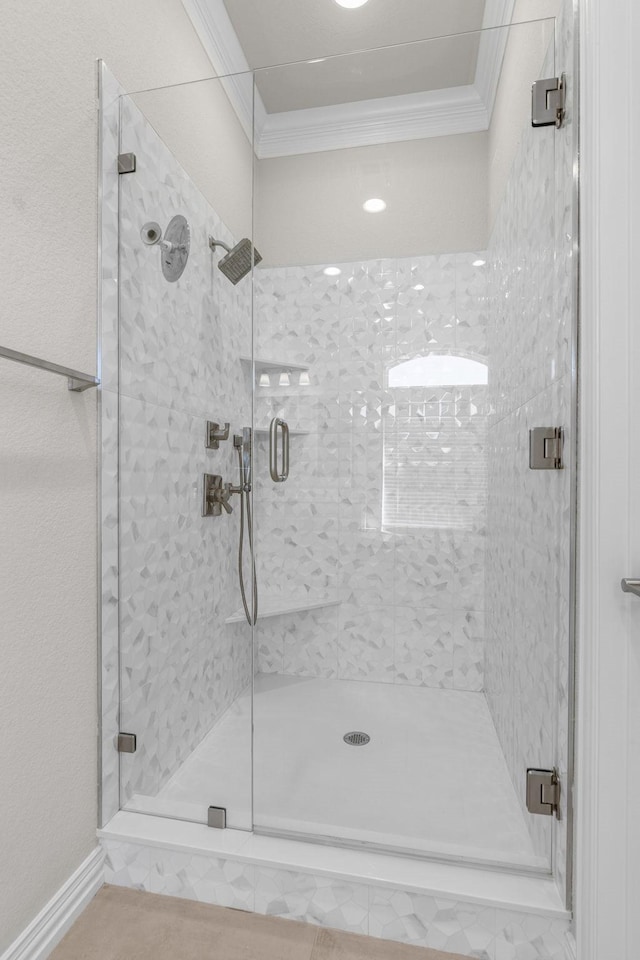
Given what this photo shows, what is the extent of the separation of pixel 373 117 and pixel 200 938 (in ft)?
7.04

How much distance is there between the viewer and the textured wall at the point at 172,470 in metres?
1.47

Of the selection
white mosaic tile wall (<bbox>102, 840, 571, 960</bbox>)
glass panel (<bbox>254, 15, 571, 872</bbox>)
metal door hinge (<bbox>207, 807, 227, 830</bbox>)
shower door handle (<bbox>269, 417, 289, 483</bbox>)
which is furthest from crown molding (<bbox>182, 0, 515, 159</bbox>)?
white mosaic tile wall (<bbox>102, 840, 571, 960</bbox>)

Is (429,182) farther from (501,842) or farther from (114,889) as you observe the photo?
(114,889)

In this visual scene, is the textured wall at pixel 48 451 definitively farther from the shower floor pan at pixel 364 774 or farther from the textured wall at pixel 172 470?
the shower floor pan at pixel 364 774

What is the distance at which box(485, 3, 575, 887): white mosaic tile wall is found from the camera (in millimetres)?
1168

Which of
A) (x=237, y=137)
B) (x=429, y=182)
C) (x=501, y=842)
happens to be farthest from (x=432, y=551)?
(x=237, y=137)

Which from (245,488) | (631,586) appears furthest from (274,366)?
(631,586)

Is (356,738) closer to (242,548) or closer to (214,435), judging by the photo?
(242,548)

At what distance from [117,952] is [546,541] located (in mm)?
1330

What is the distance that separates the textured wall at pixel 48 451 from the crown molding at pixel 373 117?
0.37 metres

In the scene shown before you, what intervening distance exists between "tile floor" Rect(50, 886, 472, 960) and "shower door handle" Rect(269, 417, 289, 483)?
1073 millimetres

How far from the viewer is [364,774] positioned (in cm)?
149

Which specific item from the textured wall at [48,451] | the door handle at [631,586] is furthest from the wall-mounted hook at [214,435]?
the door handle at [631,586]

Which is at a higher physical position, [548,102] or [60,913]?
[548,102]
